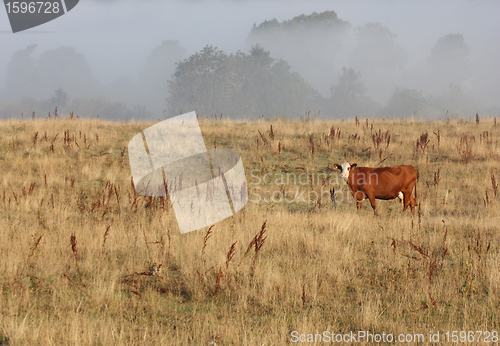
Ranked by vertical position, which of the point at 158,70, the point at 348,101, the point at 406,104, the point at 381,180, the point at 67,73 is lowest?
the point at 381,180

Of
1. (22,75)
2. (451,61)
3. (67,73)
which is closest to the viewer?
(451,61)

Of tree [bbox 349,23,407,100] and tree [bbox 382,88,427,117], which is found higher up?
tree [bbox 349,23,407,100]

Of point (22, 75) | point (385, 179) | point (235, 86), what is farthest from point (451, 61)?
point (22, 75)

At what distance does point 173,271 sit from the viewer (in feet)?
16.9

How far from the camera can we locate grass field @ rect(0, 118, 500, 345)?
12.1ft

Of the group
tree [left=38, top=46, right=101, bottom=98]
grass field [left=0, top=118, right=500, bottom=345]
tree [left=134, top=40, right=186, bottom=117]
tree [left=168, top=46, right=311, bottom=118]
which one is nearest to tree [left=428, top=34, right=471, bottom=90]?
tree [left=168, top=46, right=311, bottom=118]

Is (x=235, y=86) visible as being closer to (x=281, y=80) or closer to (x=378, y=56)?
(x=281, y=80)

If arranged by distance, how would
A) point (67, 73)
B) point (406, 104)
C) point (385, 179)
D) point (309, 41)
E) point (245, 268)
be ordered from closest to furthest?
1. point (245, 268)
2. point (385, 179)
3. point (406, 104)
4. point (309, 41)
5. point (67, 73)

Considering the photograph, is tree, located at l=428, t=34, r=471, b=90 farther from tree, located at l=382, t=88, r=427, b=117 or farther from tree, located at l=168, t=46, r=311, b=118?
tree, located at l=168, t=46, r=311, b=118

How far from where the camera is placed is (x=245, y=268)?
16.3 feet

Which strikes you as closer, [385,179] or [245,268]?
[245,268]

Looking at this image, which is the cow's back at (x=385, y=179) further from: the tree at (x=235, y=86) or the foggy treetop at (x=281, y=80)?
the tree at (x=235, y=86)

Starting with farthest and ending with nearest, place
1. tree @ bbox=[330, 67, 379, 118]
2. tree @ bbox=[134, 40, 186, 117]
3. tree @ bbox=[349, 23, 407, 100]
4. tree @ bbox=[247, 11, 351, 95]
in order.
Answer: tree @ bbox=[134, 40, 186, 117], tree @ bbox=[349, 23, 407, 100], tree @ bbox=[247, 11, 351, 95], tree @ bbox=[330, 67, 379, 118]

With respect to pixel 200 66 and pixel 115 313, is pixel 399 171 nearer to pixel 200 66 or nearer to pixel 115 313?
pixel 115 313
